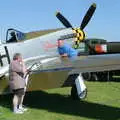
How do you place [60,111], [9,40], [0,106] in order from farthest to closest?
[9,40]
[0,106]
[60,111]

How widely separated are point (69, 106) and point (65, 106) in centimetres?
12

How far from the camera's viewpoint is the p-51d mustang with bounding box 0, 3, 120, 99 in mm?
11070

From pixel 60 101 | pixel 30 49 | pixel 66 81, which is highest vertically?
pixel 30 49

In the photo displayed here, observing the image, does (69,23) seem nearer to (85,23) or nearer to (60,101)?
(85,23)

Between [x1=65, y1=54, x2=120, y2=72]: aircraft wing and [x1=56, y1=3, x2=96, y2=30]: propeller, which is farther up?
[x1=56, y1=3, x2=96, y2=30]: propeller

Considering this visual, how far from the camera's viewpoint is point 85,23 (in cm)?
1639

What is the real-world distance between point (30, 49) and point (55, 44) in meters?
1.26

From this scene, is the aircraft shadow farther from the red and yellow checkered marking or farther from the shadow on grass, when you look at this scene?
the red and yellow checkered marking

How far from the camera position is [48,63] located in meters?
12.9

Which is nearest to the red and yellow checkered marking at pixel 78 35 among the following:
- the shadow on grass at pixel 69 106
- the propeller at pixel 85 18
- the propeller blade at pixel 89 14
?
the propeller at pixel 85 18

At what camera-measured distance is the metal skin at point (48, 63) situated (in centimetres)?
1102

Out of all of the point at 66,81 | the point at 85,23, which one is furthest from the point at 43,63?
the point at 85,23

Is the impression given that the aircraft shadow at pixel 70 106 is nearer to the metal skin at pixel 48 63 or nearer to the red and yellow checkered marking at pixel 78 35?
the metal skin at pixel 48 63

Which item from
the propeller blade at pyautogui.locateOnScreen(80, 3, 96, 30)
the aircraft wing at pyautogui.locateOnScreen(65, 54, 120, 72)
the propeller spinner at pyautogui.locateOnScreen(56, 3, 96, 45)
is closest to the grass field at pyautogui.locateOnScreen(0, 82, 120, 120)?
the aircraft wing at pyautogui.locateOnScreen(65, 54, 120, 72)
